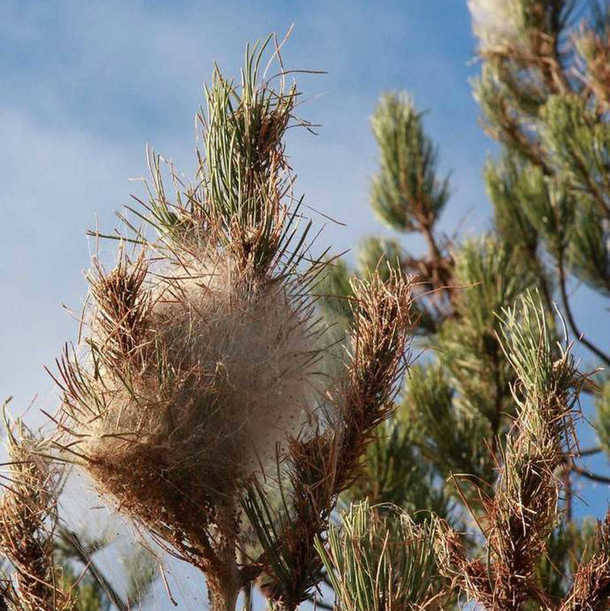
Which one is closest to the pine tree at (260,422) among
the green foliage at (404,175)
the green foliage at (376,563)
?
the green foliage at (376,563)

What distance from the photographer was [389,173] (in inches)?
243

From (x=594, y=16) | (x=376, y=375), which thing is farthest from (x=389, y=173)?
(x=376, y=375)

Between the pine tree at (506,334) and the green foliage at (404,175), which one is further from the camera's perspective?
the green foliage at (404,175)

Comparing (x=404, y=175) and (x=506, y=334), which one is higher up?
(x=404, y=175)

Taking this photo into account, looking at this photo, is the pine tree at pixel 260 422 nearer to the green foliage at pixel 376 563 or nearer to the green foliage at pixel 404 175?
the green foliage at pixel 376 563

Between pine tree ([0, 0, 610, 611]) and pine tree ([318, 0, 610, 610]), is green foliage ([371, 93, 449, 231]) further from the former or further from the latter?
pine tree ([0, 0, 610, 611])

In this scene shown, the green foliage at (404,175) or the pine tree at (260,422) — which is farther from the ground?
the green foliage at (404,175)

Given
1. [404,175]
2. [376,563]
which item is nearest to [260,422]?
[376,563]

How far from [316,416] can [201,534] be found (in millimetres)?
196

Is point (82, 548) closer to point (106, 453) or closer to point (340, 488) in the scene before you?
point (106, 453)

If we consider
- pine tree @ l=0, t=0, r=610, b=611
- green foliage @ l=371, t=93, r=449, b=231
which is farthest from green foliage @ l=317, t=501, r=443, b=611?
green foliage @ l=371, t=93, r=449, b=231

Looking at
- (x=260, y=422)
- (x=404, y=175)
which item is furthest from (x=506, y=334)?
(x=404, y=175)

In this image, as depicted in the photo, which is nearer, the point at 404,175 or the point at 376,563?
the point at 376,563

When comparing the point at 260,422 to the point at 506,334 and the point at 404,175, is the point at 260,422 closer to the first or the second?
the point at 506,334
